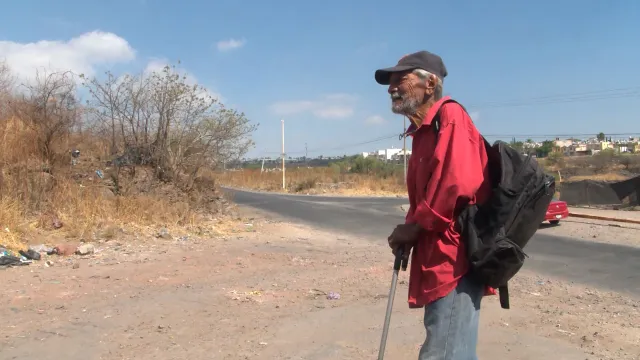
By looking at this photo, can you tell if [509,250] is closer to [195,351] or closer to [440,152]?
[440,152]

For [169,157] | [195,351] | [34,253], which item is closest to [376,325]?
[195,351]

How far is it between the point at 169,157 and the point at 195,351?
36.8 ft

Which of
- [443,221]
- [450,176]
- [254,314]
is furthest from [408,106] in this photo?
[254,314]

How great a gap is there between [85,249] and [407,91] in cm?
725

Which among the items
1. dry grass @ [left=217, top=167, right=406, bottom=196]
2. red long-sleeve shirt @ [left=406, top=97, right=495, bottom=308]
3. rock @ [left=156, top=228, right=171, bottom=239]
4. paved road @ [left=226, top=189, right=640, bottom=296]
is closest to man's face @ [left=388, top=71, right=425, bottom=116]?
red long-sleeve shirt @ [left=406, top=97, right=495, bottom=308]

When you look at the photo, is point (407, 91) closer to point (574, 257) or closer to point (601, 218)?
point (574, 257)

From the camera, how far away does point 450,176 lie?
81.5 inches

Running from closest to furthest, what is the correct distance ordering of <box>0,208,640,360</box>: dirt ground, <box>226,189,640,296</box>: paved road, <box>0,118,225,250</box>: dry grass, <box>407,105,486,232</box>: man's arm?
1. <box>407,105,486,232</box>: man's arm
2. <box>0,208,640,360</box>: dirt ground
3. <box>226,189,640,296</box>: paved road
4. <box>0,118,225,250</box>: dry grass

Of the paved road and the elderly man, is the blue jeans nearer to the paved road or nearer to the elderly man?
the elderly man

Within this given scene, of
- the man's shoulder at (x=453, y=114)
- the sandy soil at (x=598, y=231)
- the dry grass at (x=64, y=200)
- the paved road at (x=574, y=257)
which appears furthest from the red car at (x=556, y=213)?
the man's shoulder at (x=453, y=114)

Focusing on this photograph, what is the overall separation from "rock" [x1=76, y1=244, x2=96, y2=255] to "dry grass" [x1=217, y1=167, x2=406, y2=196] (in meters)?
24.0

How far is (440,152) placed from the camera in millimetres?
2098

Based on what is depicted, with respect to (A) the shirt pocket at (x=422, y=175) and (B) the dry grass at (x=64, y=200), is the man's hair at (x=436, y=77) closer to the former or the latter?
(A) the shirt pocket at (x=422, y=175)

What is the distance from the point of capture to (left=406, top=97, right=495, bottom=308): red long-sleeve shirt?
208 centimetres
